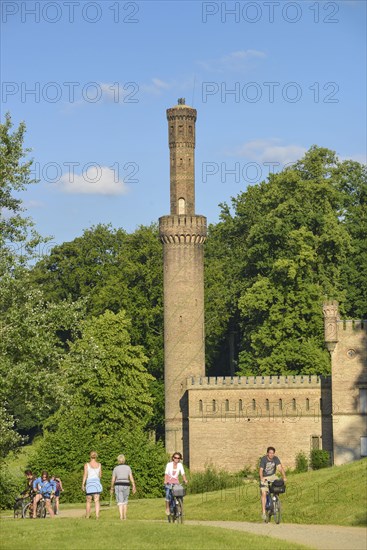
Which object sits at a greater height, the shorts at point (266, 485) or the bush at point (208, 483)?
the shorts at point (266, 485)

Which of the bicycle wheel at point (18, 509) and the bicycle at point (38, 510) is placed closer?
the bicycle at point (38, 510)

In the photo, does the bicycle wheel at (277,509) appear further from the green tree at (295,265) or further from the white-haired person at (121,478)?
the green tree at (295,265)

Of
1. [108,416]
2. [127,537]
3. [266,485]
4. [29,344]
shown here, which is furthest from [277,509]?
[108,416]

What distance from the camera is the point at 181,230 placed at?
61.8 metres

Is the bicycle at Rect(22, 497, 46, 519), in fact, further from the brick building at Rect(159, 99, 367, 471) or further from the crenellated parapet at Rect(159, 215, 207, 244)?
the crenellated parapet at Rect(159, 215, 207, 244)

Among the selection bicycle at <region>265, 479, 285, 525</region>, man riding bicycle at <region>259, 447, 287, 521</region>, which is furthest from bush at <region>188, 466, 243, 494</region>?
man riding bicycle at <region>259, 447, 287, 521</region>

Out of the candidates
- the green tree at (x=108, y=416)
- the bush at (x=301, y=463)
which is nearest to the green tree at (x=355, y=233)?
the bush at (x=301, y=463)

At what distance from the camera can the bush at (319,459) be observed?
54341mm

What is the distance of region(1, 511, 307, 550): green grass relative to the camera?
884 inches

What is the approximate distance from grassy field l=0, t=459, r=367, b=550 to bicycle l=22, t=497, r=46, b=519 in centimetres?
134

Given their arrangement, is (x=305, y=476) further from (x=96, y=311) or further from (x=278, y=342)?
(x=96, y=311)

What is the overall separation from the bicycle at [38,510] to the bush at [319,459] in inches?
960

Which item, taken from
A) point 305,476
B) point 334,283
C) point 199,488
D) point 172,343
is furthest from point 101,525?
point 334,283

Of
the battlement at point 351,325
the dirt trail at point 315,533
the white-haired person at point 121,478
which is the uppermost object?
the battlement at point 351,325
